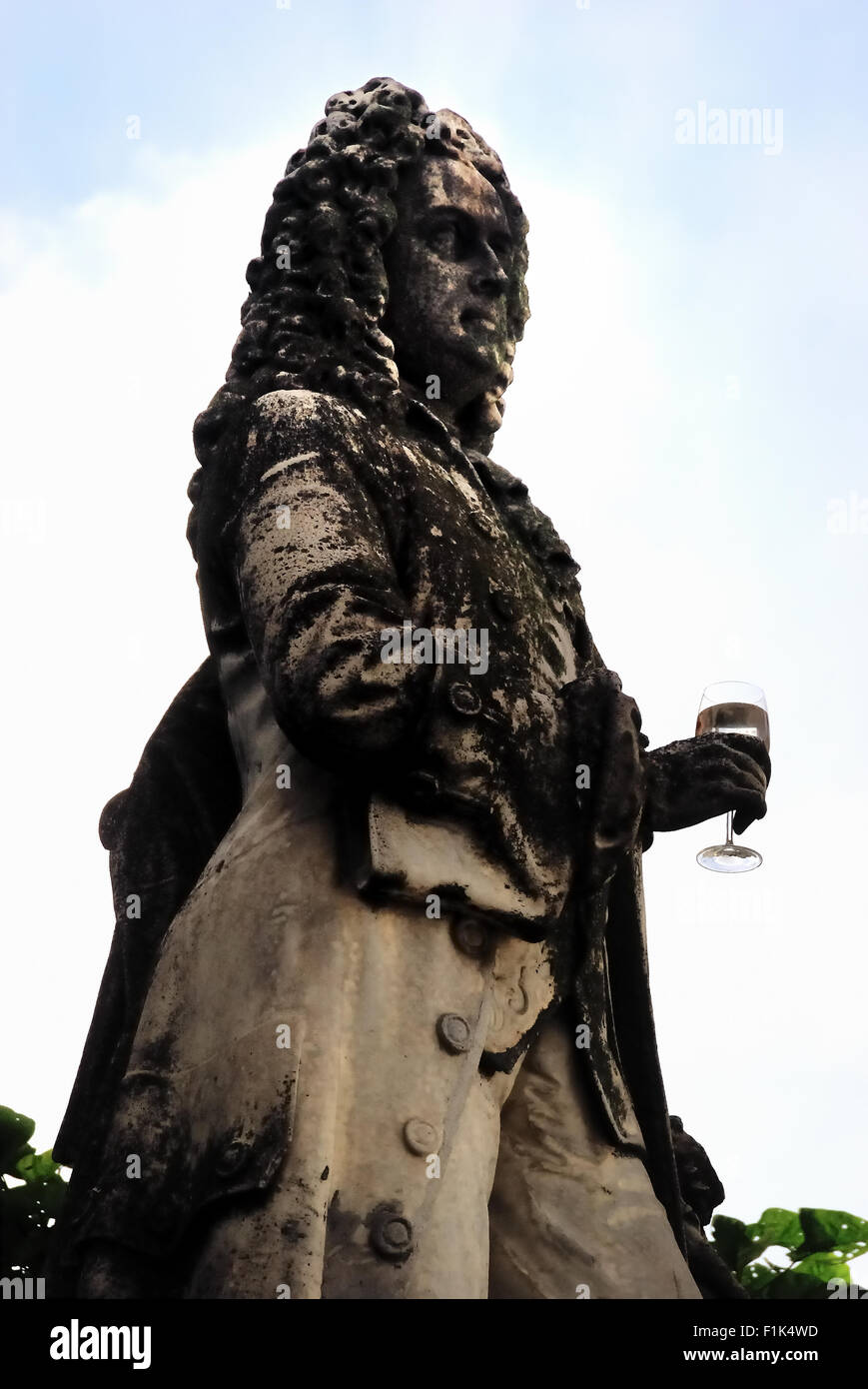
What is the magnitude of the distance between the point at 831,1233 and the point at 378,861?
302 cm

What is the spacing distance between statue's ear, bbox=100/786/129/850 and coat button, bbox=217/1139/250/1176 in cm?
164

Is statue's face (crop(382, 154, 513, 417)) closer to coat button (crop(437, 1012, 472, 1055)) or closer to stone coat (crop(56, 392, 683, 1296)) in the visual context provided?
stone coat (crop(56, 392, 683, 1296))

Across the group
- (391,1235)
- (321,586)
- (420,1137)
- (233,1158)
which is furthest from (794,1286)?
(321,586)

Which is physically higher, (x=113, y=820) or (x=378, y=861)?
(x=113, y=820)

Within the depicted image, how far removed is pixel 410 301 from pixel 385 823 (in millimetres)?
2119

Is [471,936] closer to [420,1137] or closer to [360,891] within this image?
[360,891]

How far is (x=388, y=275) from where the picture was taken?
730 cm

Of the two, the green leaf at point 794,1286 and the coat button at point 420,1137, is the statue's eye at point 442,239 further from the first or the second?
the green leaf at point 794,1286

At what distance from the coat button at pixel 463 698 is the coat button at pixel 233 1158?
4.22 feet

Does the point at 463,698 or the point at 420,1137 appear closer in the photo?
the point at 420,1137

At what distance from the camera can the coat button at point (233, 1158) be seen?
17.8ft

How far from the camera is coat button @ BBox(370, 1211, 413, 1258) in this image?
537 centimetres
